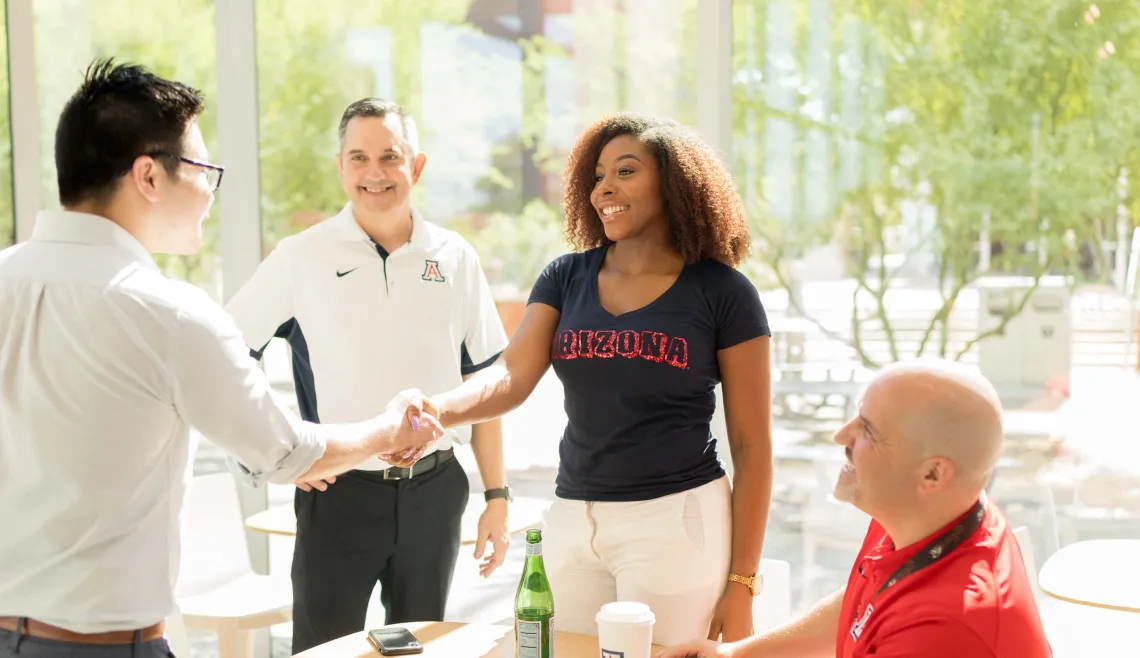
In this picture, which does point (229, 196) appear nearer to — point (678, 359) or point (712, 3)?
point (712, 3)

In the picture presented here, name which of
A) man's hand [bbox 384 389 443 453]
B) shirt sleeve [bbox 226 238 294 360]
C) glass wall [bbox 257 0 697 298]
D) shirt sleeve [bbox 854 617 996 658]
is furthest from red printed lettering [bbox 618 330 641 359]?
glass wall [bbox 257 0 697 298]

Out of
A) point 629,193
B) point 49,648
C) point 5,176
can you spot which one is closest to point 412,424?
point 629,193

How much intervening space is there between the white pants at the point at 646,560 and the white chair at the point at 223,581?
1649mm

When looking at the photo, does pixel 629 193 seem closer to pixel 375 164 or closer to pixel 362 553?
pixel 375 164

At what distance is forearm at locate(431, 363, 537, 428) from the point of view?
262 cm

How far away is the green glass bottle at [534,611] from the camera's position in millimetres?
1926

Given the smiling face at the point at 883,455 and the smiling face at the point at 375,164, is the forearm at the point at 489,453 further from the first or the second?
the smiling face at the point at 883,455

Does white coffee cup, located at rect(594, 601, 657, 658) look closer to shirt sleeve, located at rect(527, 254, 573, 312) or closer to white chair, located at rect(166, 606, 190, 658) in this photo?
shirt sleeve, located at rect(527, 254, 573, 312)

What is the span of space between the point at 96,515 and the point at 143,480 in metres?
0.09

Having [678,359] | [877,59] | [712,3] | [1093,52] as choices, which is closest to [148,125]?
[678,359]

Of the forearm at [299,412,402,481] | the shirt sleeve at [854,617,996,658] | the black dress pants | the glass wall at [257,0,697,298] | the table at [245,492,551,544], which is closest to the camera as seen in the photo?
the shirt sleeve at [854,617,996,658]

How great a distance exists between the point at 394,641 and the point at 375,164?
140 centimetres

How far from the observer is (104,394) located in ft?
5.66

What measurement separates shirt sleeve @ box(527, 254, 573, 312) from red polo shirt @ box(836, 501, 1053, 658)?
1.13 metres
